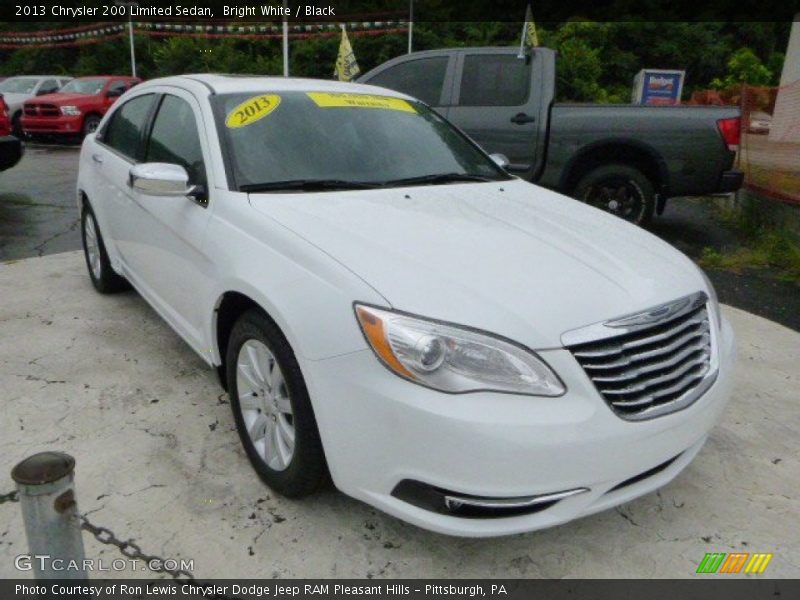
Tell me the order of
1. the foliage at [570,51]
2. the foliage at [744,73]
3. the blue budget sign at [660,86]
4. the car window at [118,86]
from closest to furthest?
the car window at [118,86] → the blue budget sign at [660,86] → the foliage at [744,73] → the foliage at [570,51]

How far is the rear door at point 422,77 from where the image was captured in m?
6.77

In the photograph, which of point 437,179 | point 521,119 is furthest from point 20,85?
point 437,179

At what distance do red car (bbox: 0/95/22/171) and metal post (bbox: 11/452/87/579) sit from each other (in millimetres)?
7615

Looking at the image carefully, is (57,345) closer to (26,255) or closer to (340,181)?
(340,181)

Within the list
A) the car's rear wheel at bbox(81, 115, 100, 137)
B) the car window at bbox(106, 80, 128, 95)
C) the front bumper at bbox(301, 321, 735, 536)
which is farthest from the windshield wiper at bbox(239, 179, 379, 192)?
the car window at bbox(106, 80, 128, 95)

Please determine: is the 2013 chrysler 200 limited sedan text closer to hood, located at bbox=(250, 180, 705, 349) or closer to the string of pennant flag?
hood, located at bbox=(250, 180, 705, 349)

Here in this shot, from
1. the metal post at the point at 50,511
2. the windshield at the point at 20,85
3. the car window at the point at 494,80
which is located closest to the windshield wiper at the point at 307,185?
the metal post at the point at 50,511

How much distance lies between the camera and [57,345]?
3926mm

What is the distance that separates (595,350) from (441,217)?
0.94 metres

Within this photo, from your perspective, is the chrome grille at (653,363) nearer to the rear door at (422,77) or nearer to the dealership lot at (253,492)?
the dealership lot at (253,492)

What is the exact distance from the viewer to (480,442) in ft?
6.22

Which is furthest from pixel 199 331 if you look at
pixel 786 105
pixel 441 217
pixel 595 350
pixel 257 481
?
pixel 786 105

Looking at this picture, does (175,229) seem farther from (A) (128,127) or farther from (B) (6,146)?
(B) (6,146)

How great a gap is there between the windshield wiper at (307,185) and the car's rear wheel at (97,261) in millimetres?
2089
